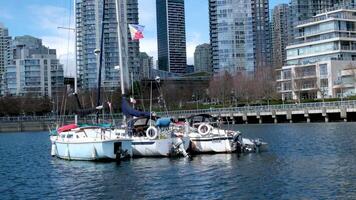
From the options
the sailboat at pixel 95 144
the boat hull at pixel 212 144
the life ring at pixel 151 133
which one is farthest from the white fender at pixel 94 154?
the boat hull at pixel 212 144

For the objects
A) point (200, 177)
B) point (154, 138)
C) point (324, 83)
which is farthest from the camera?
point (324, 83)

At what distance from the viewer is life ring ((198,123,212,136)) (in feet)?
172

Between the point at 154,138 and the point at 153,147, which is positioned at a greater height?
the point at 154,138

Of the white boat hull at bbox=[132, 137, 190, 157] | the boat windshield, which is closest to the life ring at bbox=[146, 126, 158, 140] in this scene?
the white boat hull at bbox=[132, 137, 190, 157]

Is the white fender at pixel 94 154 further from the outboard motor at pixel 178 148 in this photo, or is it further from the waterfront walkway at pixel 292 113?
the waterfront walkway at pixel 292 113

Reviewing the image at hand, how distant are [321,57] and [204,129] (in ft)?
331

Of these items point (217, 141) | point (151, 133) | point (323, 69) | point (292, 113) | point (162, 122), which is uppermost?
point (323, 69)

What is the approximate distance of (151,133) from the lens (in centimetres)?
4988

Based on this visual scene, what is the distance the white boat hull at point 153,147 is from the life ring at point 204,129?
2.37 m

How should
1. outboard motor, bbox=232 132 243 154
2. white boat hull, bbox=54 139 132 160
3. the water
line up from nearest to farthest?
the water
white boat hull, bbox=54 139 132 160
outboard motor, bbox=232 132 243 154

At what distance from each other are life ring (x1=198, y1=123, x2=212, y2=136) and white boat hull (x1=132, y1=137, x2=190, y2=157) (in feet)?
7.78

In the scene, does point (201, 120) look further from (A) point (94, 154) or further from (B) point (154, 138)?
(A) point (94, 154)

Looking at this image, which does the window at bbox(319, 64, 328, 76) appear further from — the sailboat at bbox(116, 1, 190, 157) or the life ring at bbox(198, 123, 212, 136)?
the sailboat at bbox(116, 1, 190, 157)

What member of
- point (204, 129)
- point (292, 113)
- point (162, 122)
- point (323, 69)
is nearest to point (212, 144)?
point (204, 129)
